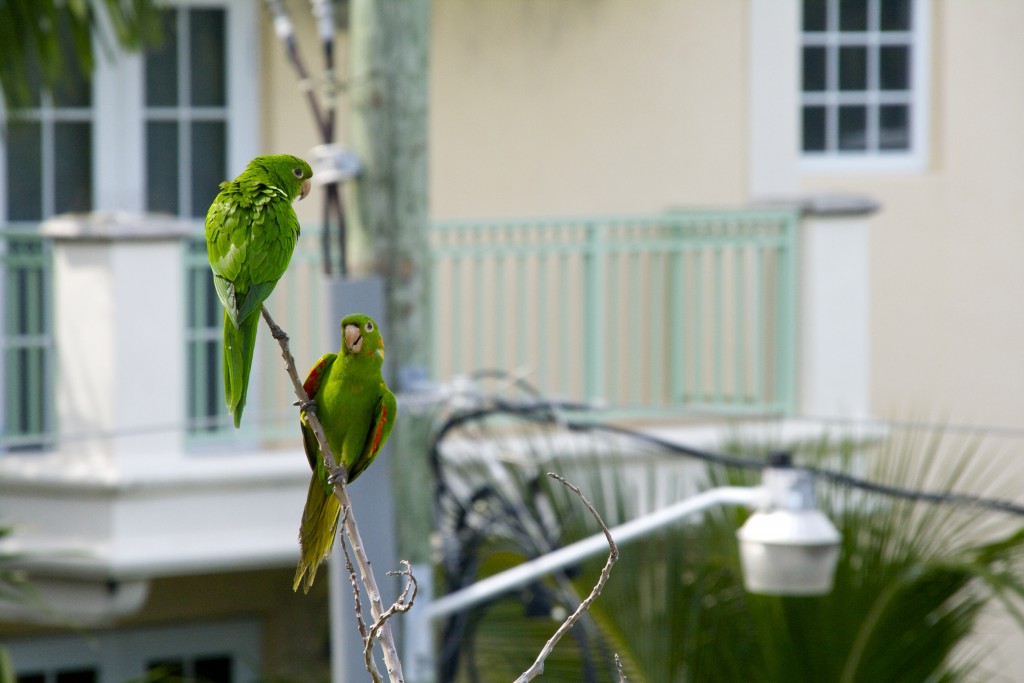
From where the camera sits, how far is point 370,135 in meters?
4.95

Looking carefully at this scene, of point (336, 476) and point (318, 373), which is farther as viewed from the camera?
point (318, 373)

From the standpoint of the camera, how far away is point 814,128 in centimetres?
1023

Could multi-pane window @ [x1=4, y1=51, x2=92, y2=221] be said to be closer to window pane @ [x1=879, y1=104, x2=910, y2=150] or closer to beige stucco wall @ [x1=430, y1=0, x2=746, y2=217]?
beige stucco wall @ [x1=430, y1=0, x2=746, y2=217]

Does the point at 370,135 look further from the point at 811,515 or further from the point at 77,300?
the point at 77,300

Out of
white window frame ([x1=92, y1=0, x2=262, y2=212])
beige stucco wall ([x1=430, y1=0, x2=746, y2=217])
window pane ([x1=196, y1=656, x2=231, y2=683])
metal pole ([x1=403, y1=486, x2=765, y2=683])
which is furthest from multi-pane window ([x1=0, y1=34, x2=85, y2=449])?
metal pole ([x1=403, y1=486, x2=765, y2=683])

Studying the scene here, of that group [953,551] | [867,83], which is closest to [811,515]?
[953,551]

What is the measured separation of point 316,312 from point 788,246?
273cm

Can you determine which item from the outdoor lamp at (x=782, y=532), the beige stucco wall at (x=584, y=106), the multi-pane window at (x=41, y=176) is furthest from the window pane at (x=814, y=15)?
the outdoor lamp at (x=782, y=532)

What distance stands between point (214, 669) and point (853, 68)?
6.07m

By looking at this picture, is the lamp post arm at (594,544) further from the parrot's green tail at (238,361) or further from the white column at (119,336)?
the parrot's green tail at (238,361)

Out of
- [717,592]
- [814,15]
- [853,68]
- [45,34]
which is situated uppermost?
[814,15]

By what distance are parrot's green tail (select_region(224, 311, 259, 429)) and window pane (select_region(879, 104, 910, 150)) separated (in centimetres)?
988

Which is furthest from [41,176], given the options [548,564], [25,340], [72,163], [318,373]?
[318,373]

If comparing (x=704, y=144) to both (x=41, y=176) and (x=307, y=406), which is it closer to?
(x=41, y=176)
